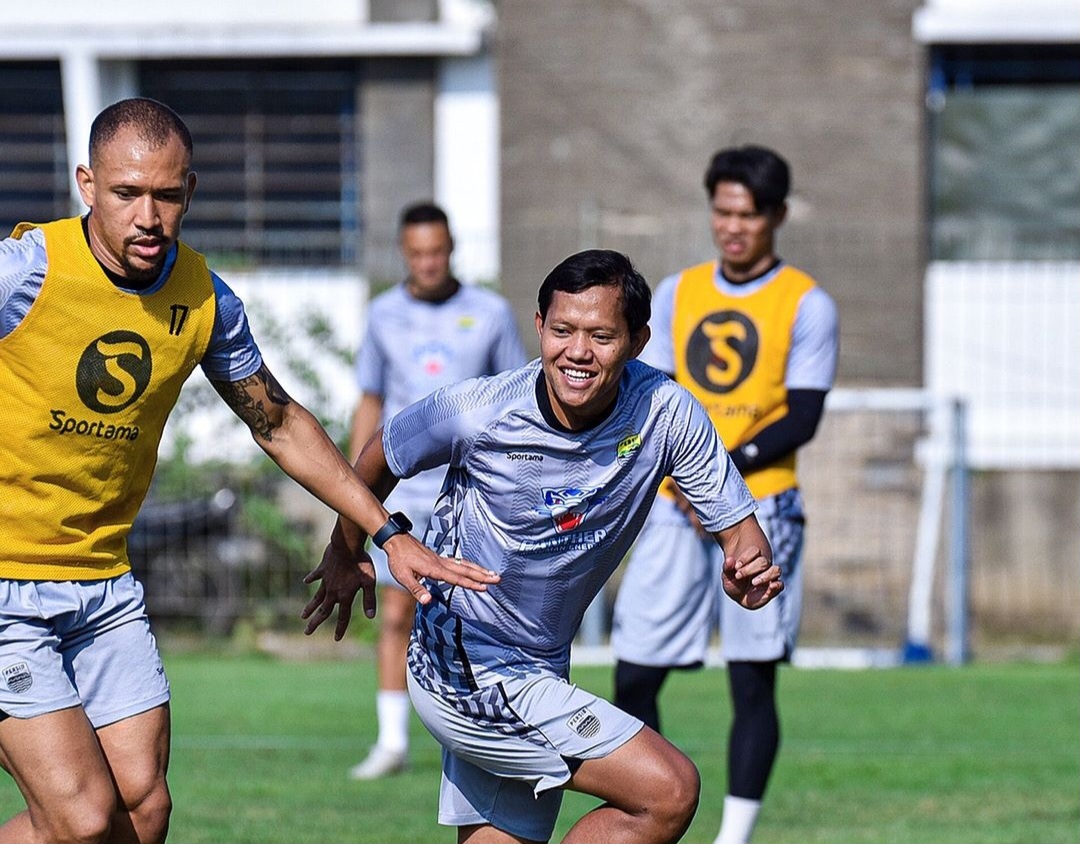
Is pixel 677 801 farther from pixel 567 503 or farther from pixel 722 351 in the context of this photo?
pixel 722 351

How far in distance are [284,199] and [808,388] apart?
35.0ft

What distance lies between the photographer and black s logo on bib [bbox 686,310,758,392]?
22.8 feet

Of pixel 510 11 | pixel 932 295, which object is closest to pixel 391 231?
pixel 510 11

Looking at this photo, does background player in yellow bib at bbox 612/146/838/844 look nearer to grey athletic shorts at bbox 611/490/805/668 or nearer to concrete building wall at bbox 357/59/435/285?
grey athletic shorts at bbox 611/490/805/668

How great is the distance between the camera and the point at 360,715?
10789mm

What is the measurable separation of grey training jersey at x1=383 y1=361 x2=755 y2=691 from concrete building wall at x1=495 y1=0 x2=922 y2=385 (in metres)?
11.1

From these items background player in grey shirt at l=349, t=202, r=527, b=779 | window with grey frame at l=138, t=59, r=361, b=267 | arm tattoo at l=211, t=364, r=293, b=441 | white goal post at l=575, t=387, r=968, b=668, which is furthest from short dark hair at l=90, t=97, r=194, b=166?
window with grey frame at l=138, t=59, r=361, b=267

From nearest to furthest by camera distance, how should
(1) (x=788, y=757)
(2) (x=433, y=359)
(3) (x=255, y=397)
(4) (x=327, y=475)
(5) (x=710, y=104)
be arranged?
(4) (x=327, y=475) → (3) (x=255, y=397) → (2) (x=433, y=359) → (1) (x=788, y=757) → (5) (x=710, y=104)

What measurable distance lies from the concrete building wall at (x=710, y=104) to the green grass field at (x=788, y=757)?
4.55 metres

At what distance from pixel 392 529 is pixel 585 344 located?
0.72m

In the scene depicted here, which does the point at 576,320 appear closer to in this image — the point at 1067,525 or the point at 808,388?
the point at 808,388

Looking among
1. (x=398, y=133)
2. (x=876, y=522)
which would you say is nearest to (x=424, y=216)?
(x=876, y=522)

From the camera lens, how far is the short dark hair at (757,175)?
6.92 m

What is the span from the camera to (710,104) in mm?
16047
